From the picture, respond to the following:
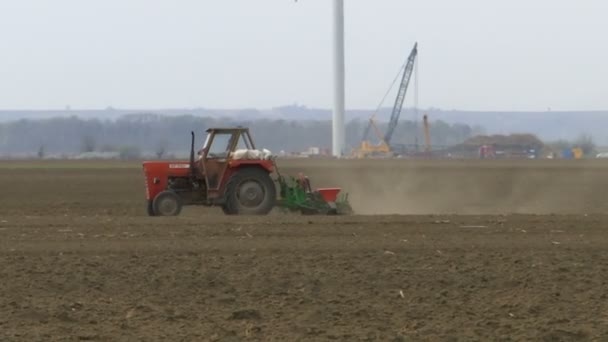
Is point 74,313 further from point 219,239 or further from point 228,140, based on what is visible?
point 228,140

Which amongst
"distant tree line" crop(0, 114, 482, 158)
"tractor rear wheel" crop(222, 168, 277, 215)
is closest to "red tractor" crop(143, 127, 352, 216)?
"tractor rear wheel" crop(222, 168, 277, 215)

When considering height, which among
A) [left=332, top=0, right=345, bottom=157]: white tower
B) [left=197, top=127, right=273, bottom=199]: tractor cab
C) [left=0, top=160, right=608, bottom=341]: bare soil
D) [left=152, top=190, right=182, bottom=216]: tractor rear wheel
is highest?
[left=332, top=0, right=345, bottom=157]: white tower

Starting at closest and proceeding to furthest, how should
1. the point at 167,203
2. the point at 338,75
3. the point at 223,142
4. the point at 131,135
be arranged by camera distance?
1. the point at 167,203
2. the point at 223,142
3. the point at 338,75
4. the point at 131,135

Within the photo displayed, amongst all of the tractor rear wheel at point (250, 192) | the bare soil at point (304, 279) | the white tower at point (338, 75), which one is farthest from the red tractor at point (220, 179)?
the white tower at point (338, 75)

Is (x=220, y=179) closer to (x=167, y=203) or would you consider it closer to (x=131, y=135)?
(x=167, y=203)

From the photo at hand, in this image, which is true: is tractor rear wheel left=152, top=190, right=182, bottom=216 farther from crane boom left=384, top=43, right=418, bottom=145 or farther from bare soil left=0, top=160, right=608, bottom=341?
crane boom left=384, top=43, right=418, bottom=145

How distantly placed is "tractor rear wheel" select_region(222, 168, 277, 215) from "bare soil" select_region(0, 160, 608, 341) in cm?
166

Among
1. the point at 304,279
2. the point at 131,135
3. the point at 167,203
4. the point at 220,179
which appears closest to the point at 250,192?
the point at 220,179

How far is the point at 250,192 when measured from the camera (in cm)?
2367

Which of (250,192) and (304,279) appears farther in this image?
(250,192)

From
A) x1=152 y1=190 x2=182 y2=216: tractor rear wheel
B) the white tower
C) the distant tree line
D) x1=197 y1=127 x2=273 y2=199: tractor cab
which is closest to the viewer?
x1=197 y1=127 x2=273 y2=199: tractor cab

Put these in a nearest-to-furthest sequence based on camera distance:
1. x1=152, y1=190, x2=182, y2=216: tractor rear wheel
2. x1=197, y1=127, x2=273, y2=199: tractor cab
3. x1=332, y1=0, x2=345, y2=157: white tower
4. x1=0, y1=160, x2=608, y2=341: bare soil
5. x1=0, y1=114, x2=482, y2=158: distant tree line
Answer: x1=0, y1=160, x2=608, y2=341: bare soil, x1=197, y1=127, x2=273, y2=199: tractor cab, x1=152, y1=190, x2=182, y2=216: tractor rear wheel, x1=332, y1=0, x2=345, y2=157: white tower, x1=0, y1=114, x2=482, y2=158: distant tree line

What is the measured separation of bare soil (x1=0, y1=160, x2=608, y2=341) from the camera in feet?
36.6

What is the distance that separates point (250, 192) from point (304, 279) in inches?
400
